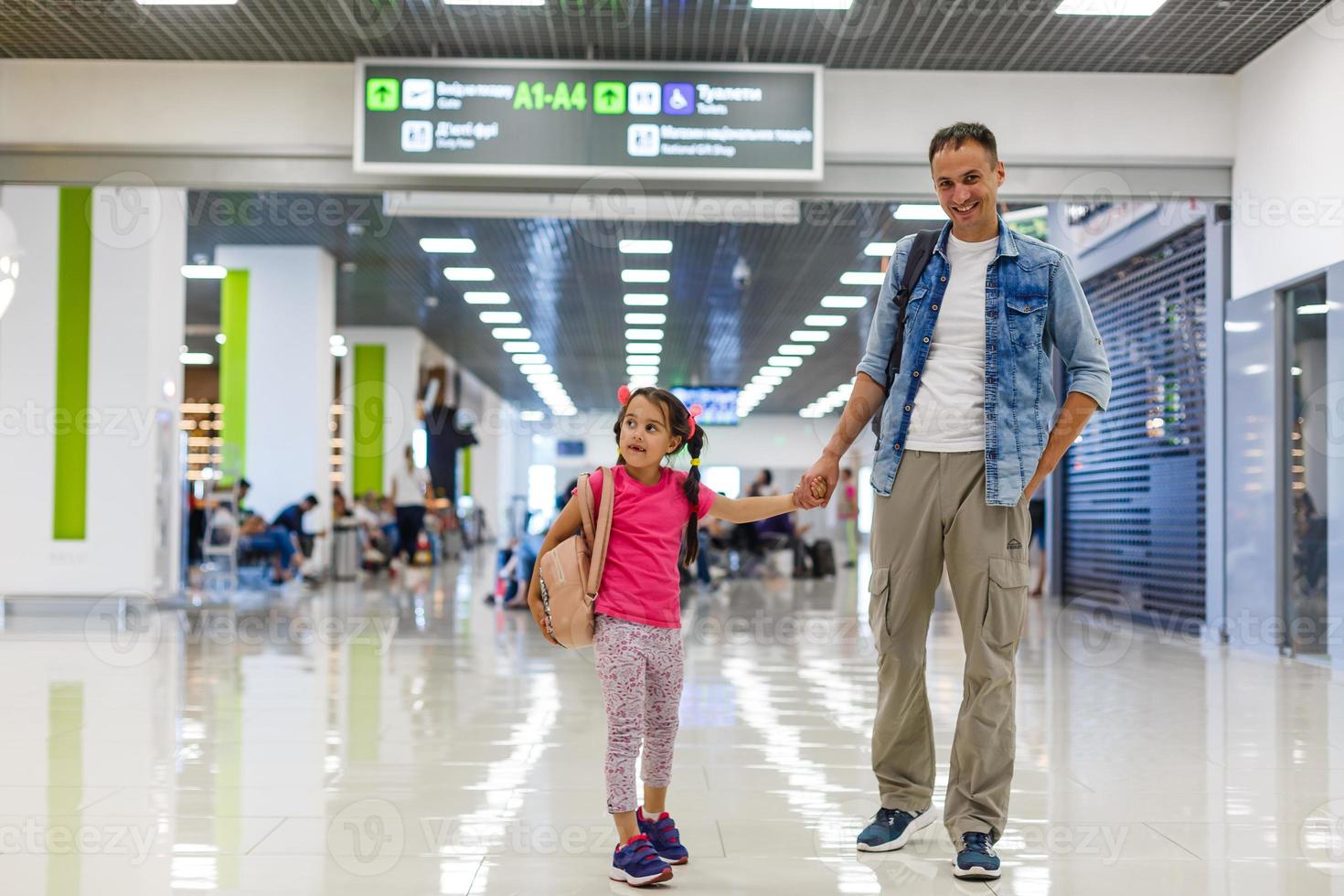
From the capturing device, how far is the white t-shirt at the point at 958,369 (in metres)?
2.78

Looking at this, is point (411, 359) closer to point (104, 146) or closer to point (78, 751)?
point (104, 146)

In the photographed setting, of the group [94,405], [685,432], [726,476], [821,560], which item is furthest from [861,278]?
[726,476]

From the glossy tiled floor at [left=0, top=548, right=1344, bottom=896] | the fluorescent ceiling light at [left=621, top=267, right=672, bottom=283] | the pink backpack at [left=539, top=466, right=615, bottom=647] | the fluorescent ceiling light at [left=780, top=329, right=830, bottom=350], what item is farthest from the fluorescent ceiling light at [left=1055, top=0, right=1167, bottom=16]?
the fluorescent ceiling light at [left=780, top=329, right=830, bottom=350]

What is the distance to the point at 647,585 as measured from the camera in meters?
2.76

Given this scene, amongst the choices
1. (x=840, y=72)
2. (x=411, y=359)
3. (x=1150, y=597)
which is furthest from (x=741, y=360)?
(x=840, y=72)

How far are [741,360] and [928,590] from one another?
19881mm

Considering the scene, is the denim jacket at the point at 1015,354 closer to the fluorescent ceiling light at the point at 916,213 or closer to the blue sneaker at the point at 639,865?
the blue sneaker at the point at 639,865

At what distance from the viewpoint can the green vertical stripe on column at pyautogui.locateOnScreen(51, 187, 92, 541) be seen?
31.7ft

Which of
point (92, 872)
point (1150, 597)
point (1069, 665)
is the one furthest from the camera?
point (1150, 597)

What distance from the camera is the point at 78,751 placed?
4066 millimetres

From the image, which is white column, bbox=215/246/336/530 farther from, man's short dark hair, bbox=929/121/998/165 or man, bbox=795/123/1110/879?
man's short dark hair, bbox=929/121/998/165

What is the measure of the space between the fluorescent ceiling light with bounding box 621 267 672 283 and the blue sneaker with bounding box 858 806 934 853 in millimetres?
11503

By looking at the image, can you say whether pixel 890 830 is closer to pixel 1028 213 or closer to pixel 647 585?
pixel 647 585

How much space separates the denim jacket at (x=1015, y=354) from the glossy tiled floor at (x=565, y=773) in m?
0.94
